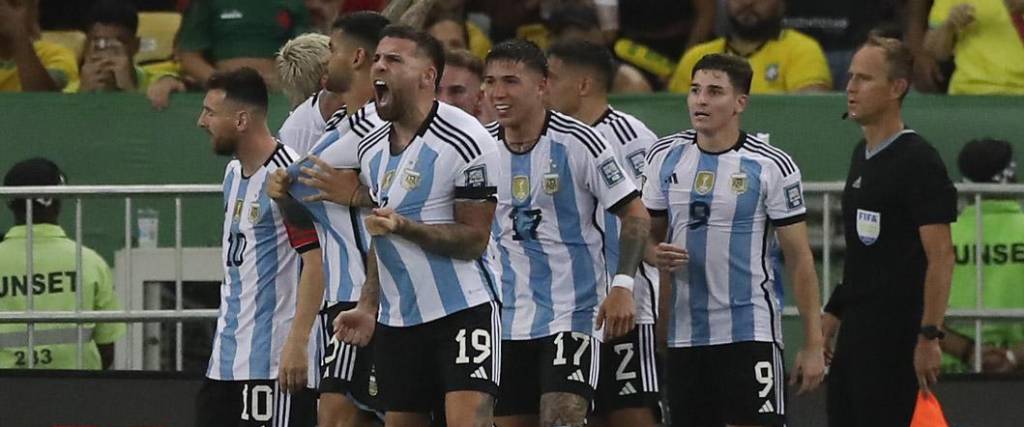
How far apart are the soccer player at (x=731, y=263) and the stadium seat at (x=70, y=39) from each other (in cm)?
608

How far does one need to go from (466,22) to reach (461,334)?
20.2 ft

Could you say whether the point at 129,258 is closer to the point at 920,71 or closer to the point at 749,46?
the point at 749,46

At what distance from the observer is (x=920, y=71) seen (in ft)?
44.2

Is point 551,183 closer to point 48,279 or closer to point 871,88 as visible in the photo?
point 871,88

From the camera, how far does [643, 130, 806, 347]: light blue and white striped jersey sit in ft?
32.2

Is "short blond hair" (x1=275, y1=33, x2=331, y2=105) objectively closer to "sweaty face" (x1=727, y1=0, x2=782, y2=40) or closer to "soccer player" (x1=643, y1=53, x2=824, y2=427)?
"soccer player" (x1=643, y1=53, x2=824, y2=427)

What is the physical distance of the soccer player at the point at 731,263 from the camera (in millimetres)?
9789

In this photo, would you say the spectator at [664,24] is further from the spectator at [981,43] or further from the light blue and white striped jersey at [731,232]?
the light blue and white striped jersey at [731,232]

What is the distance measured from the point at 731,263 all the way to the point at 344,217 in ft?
6.19

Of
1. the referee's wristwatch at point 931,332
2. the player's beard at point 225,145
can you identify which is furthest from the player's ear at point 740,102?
the player's beard at point 225,145

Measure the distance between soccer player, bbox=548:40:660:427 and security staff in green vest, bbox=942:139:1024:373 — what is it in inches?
85.5

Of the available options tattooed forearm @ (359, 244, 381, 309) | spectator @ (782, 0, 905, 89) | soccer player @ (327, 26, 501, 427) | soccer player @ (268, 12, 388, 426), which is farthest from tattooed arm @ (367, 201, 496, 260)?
spectator @ (782, 0, 905, 89)

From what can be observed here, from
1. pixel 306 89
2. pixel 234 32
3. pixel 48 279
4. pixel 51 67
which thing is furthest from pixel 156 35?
pixel 306 89

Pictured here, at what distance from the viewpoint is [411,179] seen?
8422 mm
